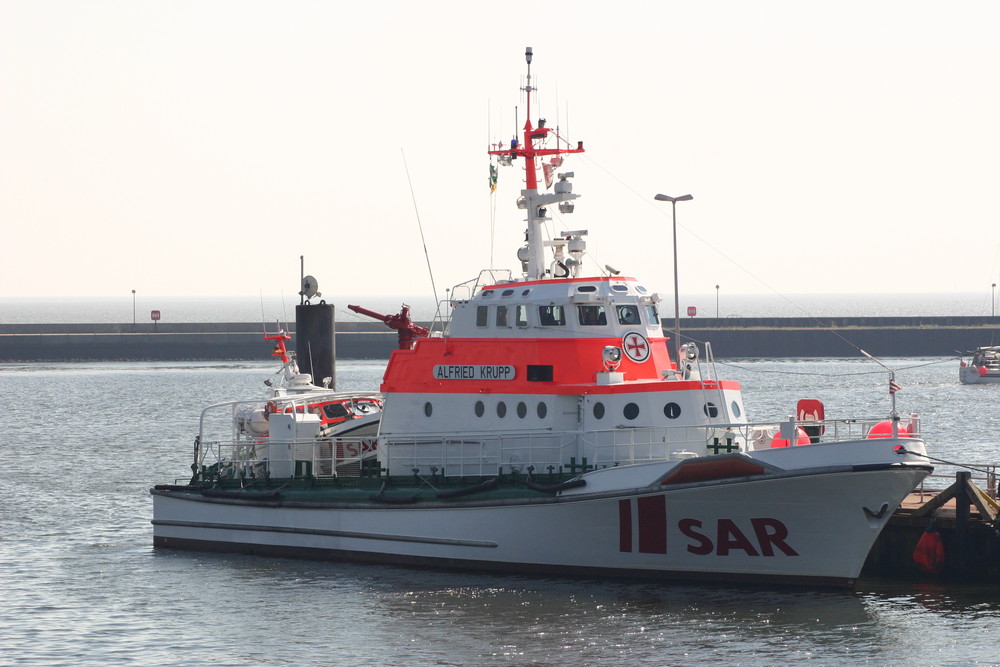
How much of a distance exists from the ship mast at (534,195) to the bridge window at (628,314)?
1826mm

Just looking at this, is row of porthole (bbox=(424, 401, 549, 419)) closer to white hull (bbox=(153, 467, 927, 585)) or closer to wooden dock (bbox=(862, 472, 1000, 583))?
white hull (bbox=(153, 467, 927, 585))

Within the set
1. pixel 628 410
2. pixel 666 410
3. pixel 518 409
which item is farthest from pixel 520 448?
pixel 666 410

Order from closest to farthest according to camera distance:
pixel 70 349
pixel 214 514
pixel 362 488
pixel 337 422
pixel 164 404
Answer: pixel 362 488
pixel 214 514
pixel 337 422
pixel 164 404
pixel 70 349

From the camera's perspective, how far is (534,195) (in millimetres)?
24266

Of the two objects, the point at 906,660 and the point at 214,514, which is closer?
the point at 906,660

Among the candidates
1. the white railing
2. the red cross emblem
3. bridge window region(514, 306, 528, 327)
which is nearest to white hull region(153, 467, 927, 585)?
the white railing

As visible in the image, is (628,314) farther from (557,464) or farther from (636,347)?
(557,464)

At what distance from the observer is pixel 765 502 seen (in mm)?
20172

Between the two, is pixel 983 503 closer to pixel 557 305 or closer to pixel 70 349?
pixel 557 305

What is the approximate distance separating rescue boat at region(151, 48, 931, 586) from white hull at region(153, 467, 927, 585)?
0.03 metres

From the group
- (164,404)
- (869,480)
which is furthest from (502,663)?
(164,404)

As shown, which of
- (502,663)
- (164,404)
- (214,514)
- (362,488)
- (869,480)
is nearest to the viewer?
(502,663)

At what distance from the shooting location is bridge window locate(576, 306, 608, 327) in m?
23.0

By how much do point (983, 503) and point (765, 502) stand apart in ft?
14.9
